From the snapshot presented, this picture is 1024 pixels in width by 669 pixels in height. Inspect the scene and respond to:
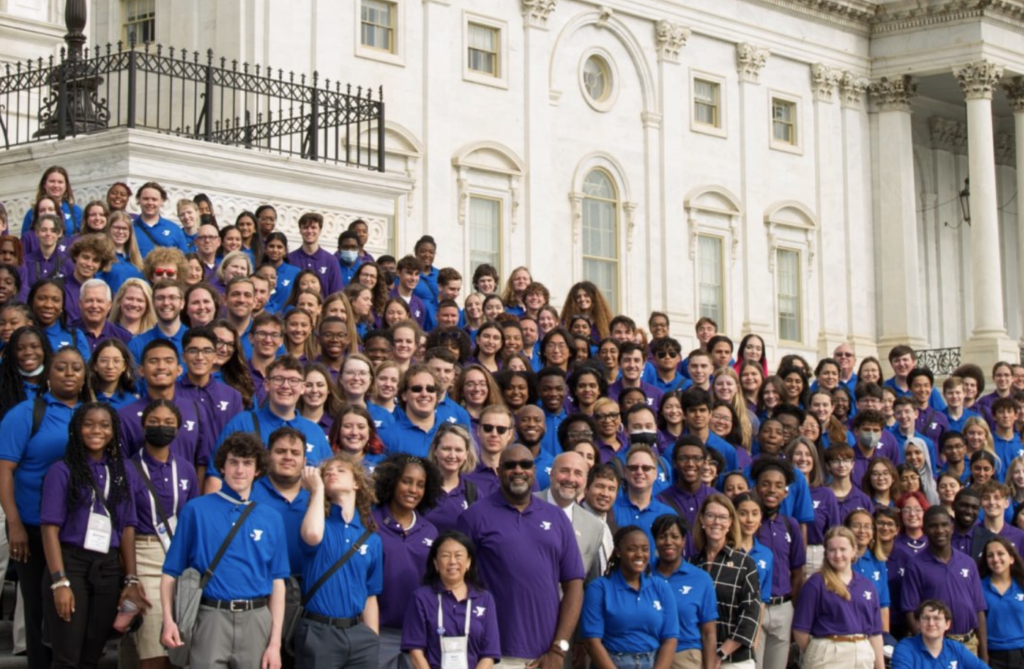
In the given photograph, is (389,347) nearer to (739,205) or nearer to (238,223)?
(238,223)

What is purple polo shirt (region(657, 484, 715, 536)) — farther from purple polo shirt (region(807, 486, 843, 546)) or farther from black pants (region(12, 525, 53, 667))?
black pants (region(12, 525, 53, 667))

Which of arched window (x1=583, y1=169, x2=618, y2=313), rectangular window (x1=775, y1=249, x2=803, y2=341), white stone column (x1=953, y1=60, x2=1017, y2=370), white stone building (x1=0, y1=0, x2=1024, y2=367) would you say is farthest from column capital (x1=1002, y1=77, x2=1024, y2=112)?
arched window (x1=583, y1=169, x2=618, y2=313)

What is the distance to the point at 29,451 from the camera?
34.8 ft

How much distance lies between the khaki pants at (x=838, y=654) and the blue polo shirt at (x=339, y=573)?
451 cm

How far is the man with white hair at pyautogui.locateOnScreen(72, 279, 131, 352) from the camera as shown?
12.5 meters

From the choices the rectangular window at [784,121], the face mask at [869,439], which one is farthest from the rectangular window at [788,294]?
the face mask at [869,439]

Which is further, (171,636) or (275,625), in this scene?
(275,625)

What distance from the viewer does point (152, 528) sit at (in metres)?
10.5

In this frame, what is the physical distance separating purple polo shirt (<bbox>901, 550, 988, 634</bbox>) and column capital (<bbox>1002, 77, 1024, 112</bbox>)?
89.6ft

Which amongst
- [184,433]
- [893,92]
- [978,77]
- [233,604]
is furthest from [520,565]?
[893,92]

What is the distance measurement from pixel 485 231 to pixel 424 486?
21378mm

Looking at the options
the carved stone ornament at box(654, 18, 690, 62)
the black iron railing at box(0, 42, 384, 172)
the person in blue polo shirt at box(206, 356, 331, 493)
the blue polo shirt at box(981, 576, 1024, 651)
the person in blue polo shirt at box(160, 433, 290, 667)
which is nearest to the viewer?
the person in blue polo shirt at box(160, 433, 290, 667)

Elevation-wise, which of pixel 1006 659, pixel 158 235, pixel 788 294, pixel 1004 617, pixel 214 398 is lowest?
pixel 1006 659

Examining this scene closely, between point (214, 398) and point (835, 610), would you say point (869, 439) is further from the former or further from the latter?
point (214, 398)
